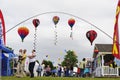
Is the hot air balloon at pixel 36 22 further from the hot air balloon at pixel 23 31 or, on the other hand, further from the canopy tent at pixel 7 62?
the canopy tent at pixel 7 62

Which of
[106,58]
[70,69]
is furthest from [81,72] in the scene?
[106,58]

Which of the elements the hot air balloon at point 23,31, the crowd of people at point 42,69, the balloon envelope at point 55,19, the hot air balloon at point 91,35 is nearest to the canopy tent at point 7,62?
the crowd of people at point 42,69

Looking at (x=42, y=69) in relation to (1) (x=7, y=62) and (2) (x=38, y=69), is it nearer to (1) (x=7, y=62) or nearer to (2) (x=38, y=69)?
(2) (x=38, y=69)

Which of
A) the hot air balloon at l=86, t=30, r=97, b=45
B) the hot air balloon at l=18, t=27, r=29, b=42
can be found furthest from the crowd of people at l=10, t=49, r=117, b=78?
the hot air balloon at l=86, t=30, r=97, b=45

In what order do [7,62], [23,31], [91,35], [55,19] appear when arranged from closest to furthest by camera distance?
[23,31]
[91,35]
[55,19]
[7,62]

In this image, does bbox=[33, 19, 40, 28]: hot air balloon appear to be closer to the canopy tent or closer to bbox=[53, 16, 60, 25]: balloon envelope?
bbox=[53, 16, 60, 25]: balloon envelope

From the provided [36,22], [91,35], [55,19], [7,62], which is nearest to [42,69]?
[7,62]

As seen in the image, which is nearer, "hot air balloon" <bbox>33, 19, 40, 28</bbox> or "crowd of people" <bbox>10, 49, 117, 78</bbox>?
"crowd of people" <bbox>10, 49, 117, 78</bbox>

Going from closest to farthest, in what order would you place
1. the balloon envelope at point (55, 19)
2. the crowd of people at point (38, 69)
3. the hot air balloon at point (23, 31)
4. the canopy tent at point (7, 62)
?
the crowd of people at point (38, 69)
the hot air balloon at point (23, 31)
the balloon envelope at point (55, 19)
the canopy tent at point (7, 62)

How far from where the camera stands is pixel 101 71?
44.9 m

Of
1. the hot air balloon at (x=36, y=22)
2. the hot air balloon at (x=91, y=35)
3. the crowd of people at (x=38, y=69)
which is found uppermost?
the hot air balloon at (x=36, y=22)

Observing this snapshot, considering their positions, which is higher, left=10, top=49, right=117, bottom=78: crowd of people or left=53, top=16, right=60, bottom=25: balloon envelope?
left=53, top=16, right=60, bottom=25: balloon envelope

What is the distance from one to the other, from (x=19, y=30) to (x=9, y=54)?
402 inches

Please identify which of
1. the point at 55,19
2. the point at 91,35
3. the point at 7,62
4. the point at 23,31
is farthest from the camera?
the point at 7,62
